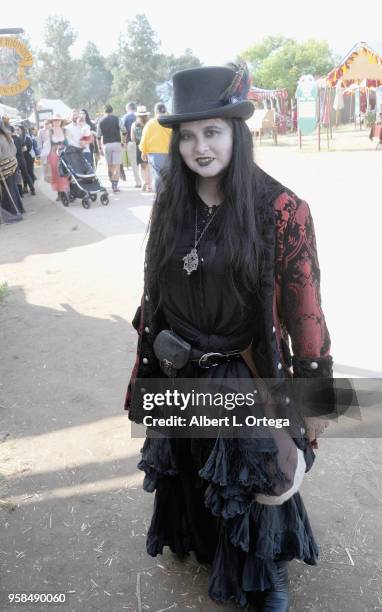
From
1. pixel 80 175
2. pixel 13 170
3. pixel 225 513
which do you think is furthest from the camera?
pixel 80 175

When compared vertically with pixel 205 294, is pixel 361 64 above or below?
above

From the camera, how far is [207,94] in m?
1.92

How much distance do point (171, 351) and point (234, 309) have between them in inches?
11.2

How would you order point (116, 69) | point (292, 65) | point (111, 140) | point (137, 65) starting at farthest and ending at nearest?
point (116, 69), point (137, 65), point (292, 65), point (111, 140)

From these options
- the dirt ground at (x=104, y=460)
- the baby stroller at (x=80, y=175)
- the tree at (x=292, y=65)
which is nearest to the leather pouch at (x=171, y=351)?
the dirt ground at (x=104, y=460)

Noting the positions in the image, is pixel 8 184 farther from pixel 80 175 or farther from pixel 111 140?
pixel 111 140

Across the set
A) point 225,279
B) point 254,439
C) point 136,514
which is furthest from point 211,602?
point 225,279

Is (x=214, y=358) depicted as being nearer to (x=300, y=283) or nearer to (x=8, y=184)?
(x=300, y=283)

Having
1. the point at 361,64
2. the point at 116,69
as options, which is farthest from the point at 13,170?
the point at 116,69

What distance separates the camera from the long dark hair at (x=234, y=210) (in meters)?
1.90

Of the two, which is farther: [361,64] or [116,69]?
[116,69]

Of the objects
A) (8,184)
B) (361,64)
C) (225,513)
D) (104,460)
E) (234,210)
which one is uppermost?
(361,64)

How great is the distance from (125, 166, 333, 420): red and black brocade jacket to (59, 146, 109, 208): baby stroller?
33.6 ft

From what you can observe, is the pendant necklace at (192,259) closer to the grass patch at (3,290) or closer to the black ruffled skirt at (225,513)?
the black ruffled skirt at (225,513)
